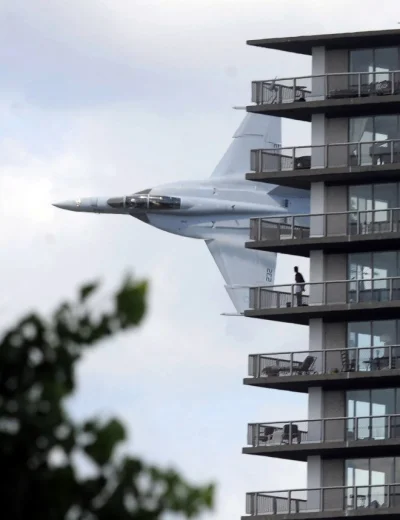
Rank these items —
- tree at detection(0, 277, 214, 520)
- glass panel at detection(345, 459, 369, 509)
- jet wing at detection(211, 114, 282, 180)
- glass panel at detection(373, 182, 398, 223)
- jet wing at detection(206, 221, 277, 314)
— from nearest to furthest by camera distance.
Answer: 1. tree at detection(0, 277, 214, 520)
2. glass panel at detection(345, 459, 369, 509)
3. glass panel at detection(373, 182, 398, 223)
4. jet wing at detection(206, 221, 277, 314)
5. jet wing at detection(211, 114, 282, 180)

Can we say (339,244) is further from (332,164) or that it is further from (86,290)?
(86,290)

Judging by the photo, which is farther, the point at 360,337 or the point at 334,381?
the point at 360,337

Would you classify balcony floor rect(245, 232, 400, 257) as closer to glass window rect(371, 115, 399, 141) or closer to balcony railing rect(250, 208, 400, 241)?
balcony railing rect(250, 208, 400, 241)

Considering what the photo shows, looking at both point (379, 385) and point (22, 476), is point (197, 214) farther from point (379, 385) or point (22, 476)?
point (22, 476)

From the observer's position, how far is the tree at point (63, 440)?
786 inches

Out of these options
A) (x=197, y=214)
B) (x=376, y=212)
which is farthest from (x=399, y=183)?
(x=197, y=214)

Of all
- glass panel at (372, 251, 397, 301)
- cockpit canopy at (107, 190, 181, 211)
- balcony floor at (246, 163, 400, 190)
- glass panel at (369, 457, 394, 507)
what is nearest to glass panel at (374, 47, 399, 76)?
balcony floor at (246, 163, 400, 190)

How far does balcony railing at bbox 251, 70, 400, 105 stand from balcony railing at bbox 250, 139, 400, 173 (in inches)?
78.9

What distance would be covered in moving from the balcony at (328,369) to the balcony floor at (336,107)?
9.73 metres

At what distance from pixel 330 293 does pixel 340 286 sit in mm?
473

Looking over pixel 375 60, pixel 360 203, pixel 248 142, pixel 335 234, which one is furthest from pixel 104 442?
pixel 248 142

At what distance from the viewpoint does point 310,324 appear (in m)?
76.5

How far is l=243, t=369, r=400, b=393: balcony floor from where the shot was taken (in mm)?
73062

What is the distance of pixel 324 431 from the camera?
74250 millimetres
